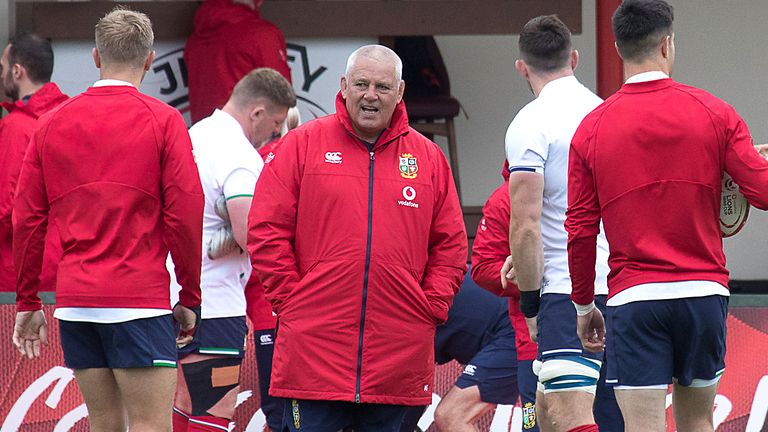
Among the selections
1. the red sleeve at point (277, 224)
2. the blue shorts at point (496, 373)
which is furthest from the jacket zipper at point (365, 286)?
the blue shorts at point (496, 373)

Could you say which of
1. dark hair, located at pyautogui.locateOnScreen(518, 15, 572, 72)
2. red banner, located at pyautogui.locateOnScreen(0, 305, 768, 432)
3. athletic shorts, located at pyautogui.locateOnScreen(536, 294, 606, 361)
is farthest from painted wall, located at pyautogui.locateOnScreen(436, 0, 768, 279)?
athletic shorts, located at pyautogui.locateOnScreen(536, 294, 606, 361)

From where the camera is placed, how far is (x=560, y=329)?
17.0 ft

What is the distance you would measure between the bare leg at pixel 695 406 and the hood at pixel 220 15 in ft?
15.2

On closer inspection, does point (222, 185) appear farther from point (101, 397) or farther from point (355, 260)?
point (355, 260)

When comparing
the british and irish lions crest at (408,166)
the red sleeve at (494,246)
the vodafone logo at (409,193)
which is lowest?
the red sleeve at (494,246)

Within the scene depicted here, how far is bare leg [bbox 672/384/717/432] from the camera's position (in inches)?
179

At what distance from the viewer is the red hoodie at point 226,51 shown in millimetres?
8289

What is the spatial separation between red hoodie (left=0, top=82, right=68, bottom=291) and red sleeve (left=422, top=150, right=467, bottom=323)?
2528 millimetres

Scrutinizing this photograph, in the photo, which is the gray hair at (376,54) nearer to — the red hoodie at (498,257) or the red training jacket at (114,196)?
the red training jacket at (114,196)

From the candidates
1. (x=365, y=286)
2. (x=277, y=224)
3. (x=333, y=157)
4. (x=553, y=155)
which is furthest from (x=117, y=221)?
(x=553, y=155)

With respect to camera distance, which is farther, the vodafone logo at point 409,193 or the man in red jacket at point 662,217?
the vodafone logo at point 409,193

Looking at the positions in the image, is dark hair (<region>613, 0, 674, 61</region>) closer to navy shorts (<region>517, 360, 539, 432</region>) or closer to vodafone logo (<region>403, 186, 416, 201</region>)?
vodafone logo (<region>403, 186, 416, 201</region>)

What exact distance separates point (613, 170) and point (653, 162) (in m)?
0.14

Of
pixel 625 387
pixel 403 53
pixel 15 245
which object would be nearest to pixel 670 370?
pixel 625 387
